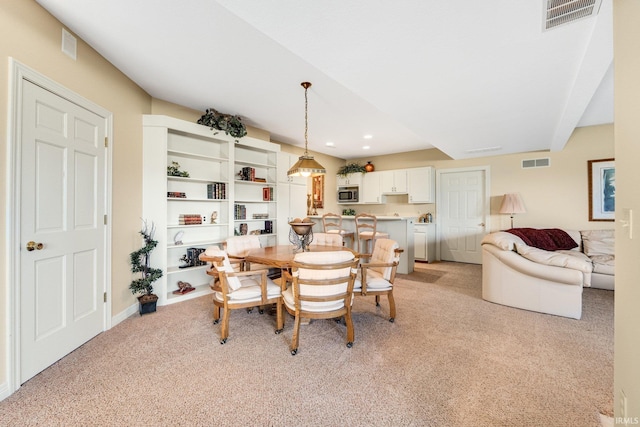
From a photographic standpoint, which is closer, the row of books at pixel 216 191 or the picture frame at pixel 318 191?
the row of books at pixel 216 191

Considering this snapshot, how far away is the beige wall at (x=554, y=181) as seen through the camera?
4.74 metres

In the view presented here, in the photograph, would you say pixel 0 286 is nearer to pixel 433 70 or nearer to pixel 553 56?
pixel 433 70

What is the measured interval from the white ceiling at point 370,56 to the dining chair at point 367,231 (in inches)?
66.2

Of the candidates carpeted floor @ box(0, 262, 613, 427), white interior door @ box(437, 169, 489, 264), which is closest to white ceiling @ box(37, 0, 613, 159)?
white interior door @ box(437, 169, 489, 264)

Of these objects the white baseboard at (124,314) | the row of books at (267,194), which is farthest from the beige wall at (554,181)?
the white baseboard at (124,314)

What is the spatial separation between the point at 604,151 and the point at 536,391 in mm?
4943

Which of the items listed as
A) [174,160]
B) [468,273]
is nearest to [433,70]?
[174,160]

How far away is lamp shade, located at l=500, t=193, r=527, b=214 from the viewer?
5.06m

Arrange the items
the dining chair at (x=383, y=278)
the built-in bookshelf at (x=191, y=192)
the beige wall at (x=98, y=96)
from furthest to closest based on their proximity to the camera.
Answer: the built-in bookshelf at (x=191, y=192) < the dining chair at (x=383, y=278) < the beige wall at (x=98, y=96)

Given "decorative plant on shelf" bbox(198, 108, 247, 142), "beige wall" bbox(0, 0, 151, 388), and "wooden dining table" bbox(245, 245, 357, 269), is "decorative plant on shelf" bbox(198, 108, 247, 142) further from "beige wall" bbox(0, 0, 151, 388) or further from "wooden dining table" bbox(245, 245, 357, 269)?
"wooden dining table" bbox(245, 245, 357, 269)

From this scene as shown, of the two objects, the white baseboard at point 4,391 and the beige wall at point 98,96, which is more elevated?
the beige wall at point 98,96

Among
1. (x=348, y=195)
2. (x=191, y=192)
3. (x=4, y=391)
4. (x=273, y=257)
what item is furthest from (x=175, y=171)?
(x=348, y=195)

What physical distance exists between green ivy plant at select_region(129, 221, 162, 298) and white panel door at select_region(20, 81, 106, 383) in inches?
16.3

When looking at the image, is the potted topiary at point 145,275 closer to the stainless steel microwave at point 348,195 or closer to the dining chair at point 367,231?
the dining chair at point 367,231
